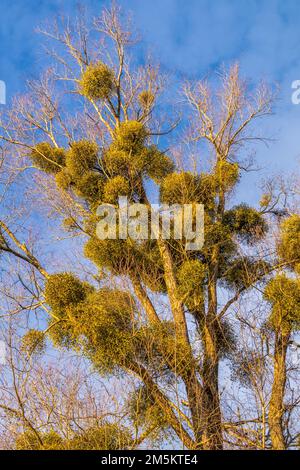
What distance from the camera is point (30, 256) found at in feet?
34.5

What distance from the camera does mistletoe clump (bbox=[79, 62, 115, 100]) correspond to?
41.9 ft

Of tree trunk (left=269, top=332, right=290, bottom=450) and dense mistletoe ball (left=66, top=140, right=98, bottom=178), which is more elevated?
dense mistletoe ball (left=66, top=140, right=98, bottom=178)

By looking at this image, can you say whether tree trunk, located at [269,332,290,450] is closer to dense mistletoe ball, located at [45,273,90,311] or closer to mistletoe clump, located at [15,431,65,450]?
mistletoe clump, located at [15,431,65,450]

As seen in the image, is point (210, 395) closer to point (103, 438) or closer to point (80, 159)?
point (103, 438)

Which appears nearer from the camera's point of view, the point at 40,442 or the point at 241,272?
the point at 40,442

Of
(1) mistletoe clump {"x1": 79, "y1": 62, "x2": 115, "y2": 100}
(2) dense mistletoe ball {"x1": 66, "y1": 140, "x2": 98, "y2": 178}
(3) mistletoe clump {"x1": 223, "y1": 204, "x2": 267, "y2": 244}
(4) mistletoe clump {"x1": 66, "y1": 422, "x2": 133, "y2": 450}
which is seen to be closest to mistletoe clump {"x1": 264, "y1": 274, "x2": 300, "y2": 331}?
(3) mistletoe clump {"x1": 223, "y1": 204, "x2": 267, "y2": 244}

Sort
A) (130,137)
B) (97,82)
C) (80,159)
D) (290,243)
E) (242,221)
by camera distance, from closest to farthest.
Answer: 1. (290,243)
2. (80,159)
3. (130,137)
4. (242,221)
5. (97,82)

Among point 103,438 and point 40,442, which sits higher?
point 103,438

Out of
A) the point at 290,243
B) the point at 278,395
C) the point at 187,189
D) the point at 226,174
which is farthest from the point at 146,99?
the point at 278,395

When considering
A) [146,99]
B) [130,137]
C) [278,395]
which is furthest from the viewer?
[146,99]

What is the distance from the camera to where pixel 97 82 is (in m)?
12.8

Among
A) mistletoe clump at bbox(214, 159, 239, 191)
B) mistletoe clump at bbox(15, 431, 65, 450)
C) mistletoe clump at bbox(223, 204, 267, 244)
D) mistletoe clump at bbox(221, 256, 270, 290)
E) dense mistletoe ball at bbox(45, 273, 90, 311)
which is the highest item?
mistletoe clump at bbox(214, 159, 239, 191)

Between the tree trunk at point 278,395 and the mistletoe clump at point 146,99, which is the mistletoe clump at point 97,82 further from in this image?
the tree trunk at point 278,395

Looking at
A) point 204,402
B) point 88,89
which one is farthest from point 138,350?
point 88,89
